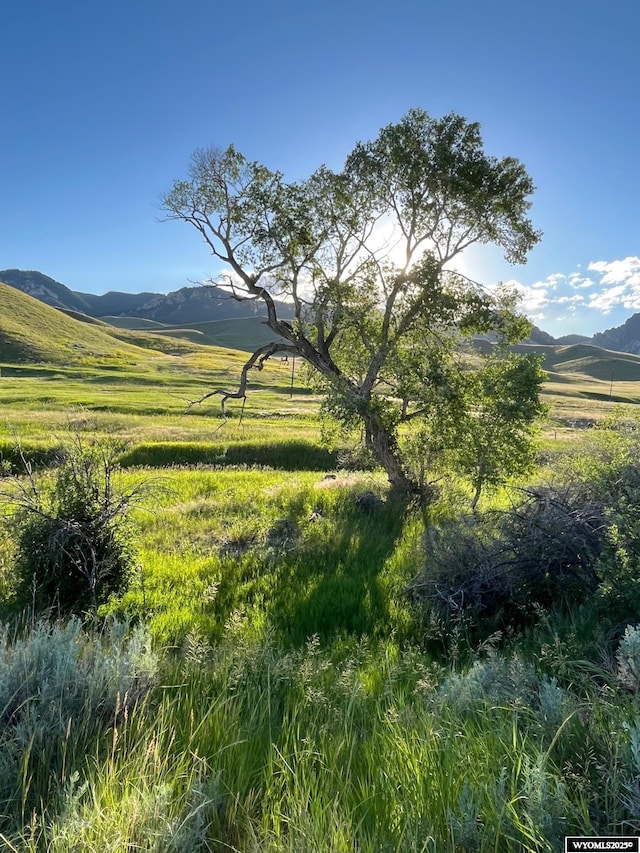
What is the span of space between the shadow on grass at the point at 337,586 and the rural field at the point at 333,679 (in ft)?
0.18

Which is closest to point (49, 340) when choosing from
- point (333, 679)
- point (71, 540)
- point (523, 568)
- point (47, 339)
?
point (47, 339)

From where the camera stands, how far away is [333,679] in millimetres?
4715

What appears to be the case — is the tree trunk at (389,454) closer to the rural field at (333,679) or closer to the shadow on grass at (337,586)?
the rural field at (333,679)

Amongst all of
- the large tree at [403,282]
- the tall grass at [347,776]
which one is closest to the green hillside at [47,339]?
the large tree at [403,282]

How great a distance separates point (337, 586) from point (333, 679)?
3.36 meters

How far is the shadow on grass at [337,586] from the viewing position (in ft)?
21.9

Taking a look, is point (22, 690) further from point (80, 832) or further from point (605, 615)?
point (605, 615)

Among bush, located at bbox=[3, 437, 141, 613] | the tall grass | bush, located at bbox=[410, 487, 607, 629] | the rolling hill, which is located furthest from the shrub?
the rolling hill

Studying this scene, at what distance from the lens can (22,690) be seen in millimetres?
3357

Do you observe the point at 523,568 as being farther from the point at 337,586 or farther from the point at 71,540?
the point at 71,540

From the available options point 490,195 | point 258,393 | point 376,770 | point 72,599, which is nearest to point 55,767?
point 376,770

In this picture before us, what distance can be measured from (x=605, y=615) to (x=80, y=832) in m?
5.27

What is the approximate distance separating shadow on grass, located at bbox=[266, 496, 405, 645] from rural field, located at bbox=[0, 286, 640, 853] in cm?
5

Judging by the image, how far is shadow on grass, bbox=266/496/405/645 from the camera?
668 centimetres
